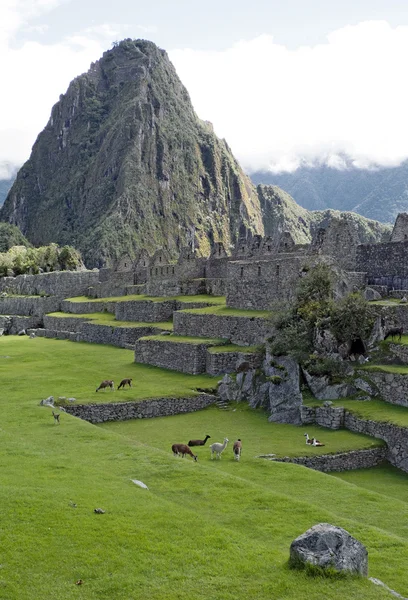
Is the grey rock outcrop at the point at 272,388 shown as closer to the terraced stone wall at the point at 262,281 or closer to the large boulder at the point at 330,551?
the terraced stone wall at the point at 262,281

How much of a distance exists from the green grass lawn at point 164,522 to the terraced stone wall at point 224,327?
1196cm

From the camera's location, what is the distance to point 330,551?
32.3ft

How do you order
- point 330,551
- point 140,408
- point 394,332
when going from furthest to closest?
1. point 140,408
2. point 394,332
3. point 330,551

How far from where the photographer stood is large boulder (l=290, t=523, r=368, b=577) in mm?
9836

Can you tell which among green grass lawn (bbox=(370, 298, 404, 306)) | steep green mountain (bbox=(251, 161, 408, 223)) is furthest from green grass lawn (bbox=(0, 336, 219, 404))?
steep green mountain (bbox=(251, 161, 408, 223))

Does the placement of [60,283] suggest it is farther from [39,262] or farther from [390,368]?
[390,368]

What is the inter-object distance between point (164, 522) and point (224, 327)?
22.0 metres

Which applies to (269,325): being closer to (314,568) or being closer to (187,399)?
(187,399)

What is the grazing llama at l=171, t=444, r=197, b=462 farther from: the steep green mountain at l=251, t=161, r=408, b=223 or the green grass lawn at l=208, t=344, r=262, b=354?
the steep green mountain at l=251, t=161, r=408, b=223

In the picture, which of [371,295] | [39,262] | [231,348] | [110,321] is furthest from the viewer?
[39,262]

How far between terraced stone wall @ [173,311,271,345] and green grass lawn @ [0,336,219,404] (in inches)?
117

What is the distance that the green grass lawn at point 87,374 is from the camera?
2688cm

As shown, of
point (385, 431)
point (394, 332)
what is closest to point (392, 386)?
point (385, 431)

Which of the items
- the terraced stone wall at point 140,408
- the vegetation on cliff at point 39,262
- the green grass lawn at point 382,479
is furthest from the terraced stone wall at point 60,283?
the green grass lawn at point 382,479
